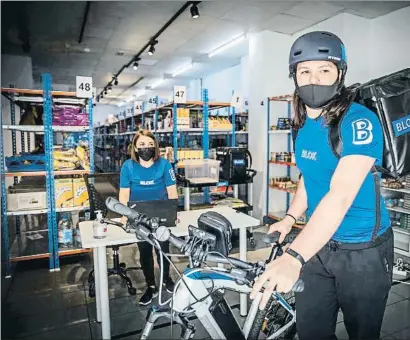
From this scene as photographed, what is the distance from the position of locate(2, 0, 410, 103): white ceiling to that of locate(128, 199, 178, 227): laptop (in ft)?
12.4

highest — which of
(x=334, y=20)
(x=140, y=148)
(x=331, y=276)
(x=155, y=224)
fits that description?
(x=334, y=20)

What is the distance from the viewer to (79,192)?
3852 millimetres

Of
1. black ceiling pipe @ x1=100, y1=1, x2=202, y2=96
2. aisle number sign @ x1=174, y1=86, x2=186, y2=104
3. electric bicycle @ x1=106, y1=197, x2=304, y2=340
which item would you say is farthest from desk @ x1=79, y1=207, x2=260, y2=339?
black ceiling pipe @ x1=100, y1=1, x2=202, y2=96

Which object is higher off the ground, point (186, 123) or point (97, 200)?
point (186, 123)

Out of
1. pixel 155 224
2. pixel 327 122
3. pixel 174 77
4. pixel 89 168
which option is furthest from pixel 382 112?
pixel 174 77

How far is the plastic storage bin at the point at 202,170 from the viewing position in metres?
4.76

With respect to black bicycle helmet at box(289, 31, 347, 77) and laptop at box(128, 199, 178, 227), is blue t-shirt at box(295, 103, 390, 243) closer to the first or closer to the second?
black bicycle helmet at box(289, 31, 347, 77)

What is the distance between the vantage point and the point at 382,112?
1.26 m

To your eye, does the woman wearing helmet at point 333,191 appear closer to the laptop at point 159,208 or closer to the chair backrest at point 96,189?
the laptop at point 159,208

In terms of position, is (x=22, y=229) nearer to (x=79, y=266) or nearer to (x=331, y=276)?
(x=79, y=266)

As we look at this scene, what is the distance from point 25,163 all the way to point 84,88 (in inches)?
43.9

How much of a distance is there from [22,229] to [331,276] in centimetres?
517

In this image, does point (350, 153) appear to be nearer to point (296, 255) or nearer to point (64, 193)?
point (296, 255)

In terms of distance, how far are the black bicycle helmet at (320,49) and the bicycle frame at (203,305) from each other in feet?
2.89
